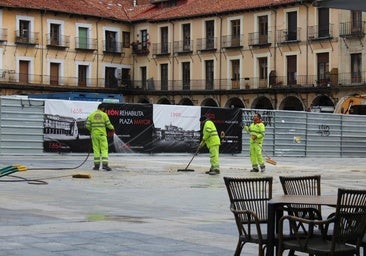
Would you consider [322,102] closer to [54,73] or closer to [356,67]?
[356,67]

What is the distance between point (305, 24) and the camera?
187 ft

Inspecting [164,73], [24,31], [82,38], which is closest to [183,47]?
[164,73]

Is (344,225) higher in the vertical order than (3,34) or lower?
lower

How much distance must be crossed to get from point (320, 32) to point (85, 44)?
20547 millimetres

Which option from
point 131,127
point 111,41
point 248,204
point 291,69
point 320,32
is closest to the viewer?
point 248,204

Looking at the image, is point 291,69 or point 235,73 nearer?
point 291,69

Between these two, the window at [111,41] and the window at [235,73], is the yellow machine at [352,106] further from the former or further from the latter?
the window at [111,41]

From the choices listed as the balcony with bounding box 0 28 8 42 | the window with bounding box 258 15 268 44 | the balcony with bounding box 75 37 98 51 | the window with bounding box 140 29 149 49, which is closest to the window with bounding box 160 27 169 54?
the window with bounding box 140 29 149 49

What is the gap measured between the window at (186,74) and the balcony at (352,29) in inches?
592

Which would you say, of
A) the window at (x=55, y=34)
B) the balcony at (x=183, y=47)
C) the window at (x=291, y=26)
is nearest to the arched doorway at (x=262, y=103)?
the window at (x=291, y=26)

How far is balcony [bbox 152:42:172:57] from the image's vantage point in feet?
217

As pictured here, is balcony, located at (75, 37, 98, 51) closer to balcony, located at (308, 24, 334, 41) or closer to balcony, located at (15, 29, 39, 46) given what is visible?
balcony, located at (15, 29, 39, 46)

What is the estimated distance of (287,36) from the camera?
58.2 m

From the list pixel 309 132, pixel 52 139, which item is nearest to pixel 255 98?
pixel 309 132
